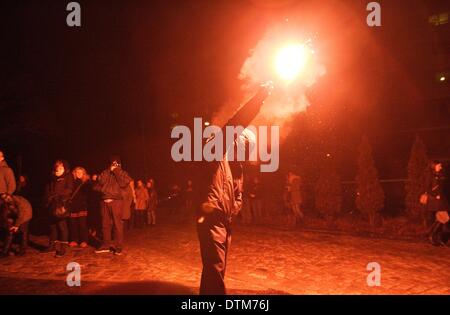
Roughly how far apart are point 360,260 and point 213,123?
18.3ft

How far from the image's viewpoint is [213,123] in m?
4.54

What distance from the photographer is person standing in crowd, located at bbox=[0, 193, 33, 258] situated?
843cm

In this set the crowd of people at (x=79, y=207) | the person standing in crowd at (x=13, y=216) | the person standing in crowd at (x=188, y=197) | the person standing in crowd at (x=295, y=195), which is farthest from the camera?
the person standing in crowd at (x=188, y=197)

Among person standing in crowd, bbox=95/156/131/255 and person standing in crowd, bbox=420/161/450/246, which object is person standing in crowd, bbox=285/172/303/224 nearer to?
person standing in crowd, bbox=420/161/450/246

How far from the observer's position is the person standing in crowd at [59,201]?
347 inches

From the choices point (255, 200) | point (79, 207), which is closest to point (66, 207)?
point (79, 207)

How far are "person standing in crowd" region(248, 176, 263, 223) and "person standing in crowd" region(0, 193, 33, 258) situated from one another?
28.7ft

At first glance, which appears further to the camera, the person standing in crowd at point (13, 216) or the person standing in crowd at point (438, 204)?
the person standing in crowd at point (438, 204)

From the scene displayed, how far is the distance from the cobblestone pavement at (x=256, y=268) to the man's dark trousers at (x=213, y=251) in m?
1.86

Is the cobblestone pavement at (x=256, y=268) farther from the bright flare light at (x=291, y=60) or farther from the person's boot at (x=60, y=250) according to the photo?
the bright flare light at (x=291, y=60)

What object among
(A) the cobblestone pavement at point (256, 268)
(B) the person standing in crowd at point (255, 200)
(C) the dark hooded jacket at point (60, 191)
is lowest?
(A) the cobblestone pavement at point (256, 268)

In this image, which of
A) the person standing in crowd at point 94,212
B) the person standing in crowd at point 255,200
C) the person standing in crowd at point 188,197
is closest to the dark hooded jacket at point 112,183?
the person standing in crowd at point 94,212
